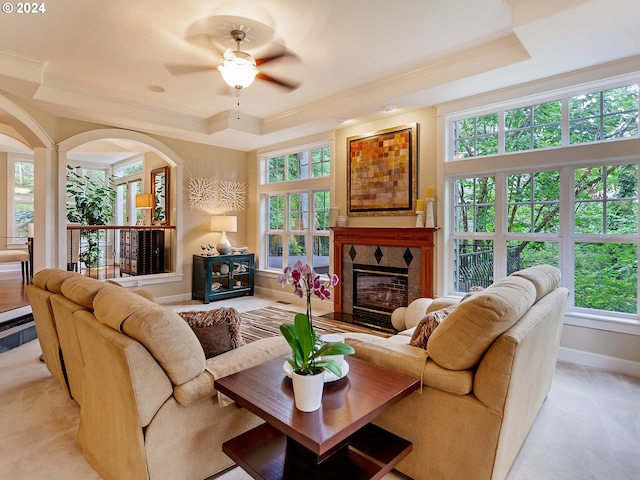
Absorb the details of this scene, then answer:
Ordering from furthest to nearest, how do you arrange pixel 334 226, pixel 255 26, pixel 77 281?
1. pixel 334 226
2. pixel 255 26
3. pixel 77 281

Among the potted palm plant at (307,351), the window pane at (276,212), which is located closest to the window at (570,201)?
the potted palm plant at (307,351)

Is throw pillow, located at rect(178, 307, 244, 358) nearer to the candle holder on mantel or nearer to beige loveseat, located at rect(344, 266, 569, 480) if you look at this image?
beige loveseat, located at rect(344, 266, 569, 480)

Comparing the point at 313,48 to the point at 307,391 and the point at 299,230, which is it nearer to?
the point at 307,391

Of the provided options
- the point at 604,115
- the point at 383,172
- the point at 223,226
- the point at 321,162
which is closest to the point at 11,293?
the point at 223,226

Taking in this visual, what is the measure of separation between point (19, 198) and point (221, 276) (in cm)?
554

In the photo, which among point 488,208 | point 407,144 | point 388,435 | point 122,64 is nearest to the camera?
point 388,435

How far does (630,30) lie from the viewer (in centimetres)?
270

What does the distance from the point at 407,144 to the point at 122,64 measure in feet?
11.1

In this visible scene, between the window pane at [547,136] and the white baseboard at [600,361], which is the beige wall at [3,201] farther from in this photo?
the white baseboard at [600,361]

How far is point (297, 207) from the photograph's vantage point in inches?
248

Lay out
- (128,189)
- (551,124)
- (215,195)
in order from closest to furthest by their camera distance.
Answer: (551,124), (215,195), (128,189)

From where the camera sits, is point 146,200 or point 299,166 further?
point 146,200

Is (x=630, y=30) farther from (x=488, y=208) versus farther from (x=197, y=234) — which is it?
(x=197, y=234)

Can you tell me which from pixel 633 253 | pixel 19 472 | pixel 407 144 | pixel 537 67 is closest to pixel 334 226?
pixel 407 144
